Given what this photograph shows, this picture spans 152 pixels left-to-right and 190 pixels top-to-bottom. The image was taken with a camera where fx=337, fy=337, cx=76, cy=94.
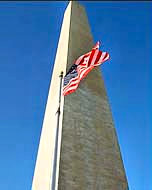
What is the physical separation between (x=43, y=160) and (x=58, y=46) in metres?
7.12

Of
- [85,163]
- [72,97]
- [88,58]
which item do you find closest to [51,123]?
[72,97]

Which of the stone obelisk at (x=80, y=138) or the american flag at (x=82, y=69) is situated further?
the stone obelisk at (x=80, y=138)

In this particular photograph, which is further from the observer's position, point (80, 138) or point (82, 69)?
point (80, 138)

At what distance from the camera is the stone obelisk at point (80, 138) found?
1284 centimetres

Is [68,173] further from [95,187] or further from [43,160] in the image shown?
[43,160]

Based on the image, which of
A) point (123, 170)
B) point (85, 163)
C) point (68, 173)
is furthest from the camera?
point (123, 170)

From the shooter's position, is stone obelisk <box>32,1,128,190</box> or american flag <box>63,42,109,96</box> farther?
stone obelisk <box>32,1,128,190</box>

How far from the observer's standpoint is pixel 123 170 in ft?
46.9

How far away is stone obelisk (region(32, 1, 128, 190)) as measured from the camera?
12.8 meters

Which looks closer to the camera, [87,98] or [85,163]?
[85,163]

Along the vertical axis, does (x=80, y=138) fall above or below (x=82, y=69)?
below

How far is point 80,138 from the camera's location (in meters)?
13.9

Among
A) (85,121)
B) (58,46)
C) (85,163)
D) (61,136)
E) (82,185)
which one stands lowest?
(82,185)

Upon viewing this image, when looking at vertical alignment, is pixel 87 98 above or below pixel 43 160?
above
